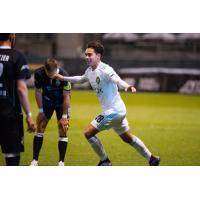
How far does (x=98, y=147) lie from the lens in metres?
6.18

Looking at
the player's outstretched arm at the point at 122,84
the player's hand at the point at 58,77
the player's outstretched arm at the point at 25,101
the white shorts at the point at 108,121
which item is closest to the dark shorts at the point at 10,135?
the player's outstretched arm at the point at 25,101

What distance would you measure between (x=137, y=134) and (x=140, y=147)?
1.34 m

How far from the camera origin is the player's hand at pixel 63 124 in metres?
6.38

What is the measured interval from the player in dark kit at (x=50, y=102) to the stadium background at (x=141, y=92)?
0.12m

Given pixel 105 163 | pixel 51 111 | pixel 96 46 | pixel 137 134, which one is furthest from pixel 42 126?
pixel 137 134

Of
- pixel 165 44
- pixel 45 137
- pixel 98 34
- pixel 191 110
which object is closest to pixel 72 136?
pixel 45 137

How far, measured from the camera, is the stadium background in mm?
6629

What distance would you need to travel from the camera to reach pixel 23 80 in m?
4.86

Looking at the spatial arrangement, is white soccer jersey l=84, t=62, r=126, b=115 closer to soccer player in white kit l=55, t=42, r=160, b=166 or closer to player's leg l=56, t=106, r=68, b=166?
soccer player in white kit l=55, t=42, r=160, b=166

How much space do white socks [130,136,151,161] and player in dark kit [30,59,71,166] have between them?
840 millimetres

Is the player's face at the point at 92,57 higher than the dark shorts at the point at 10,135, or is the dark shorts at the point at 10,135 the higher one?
the player's face at the point at 92,57

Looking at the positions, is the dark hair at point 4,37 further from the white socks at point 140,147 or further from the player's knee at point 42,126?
the white socks at point 140,147

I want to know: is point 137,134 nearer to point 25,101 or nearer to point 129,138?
point 129,138
